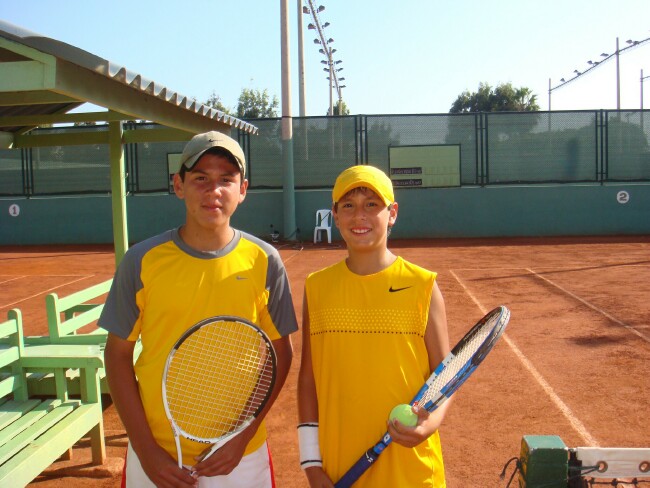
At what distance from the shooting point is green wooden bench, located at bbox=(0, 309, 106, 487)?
3348 millimetres

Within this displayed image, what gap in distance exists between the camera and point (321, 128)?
2030 centimetres

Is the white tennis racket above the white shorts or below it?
above

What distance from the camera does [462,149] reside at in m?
20.2

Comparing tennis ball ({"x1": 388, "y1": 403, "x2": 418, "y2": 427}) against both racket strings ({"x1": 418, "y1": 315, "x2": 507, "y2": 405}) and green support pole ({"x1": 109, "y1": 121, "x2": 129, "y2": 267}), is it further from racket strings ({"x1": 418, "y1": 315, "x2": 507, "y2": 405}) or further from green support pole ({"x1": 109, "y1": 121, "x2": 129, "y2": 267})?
green support pole ({"x1": 109, "y1": 121, "x2": 129, "y2": 267})

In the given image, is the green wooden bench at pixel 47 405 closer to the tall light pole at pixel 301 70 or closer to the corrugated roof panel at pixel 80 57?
the corrugated roof panel at pixel 80 57


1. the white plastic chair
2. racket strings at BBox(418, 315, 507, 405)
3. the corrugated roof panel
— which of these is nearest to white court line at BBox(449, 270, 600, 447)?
racket strings at BBox(418, 315, 507, 405)

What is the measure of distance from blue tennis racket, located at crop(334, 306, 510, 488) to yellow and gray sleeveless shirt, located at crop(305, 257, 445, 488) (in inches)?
2.3

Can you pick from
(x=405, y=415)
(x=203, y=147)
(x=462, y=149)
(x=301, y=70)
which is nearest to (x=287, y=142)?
(x=462, y=149)

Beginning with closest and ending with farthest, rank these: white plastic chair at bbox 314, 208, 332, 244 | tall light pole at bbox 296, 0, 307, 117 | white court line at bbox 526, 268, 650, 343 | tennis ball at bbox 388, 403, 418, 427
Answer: tennis ball at bbox 388, 403, 418, 427 → white court line at bbox 526, 268, 650, 343 → white plastic chair at bbox 314, 208, 332, 244 → tall light pole at bbox 296, 0, 307, 117

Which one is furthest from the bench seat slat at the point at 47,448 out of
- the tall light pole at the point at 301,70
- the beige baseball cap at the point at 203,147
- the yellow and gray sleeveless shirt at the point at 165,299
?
the tall light pole at the point at 301,70

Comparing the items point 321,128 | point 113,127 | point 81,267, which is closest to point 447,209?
point 321,128

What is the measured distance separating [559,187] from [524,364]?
15.4 m

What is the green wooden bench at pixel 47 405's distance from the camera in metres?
3.35

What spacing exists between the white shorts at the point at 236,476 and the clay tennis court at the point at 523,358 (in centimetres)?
36
